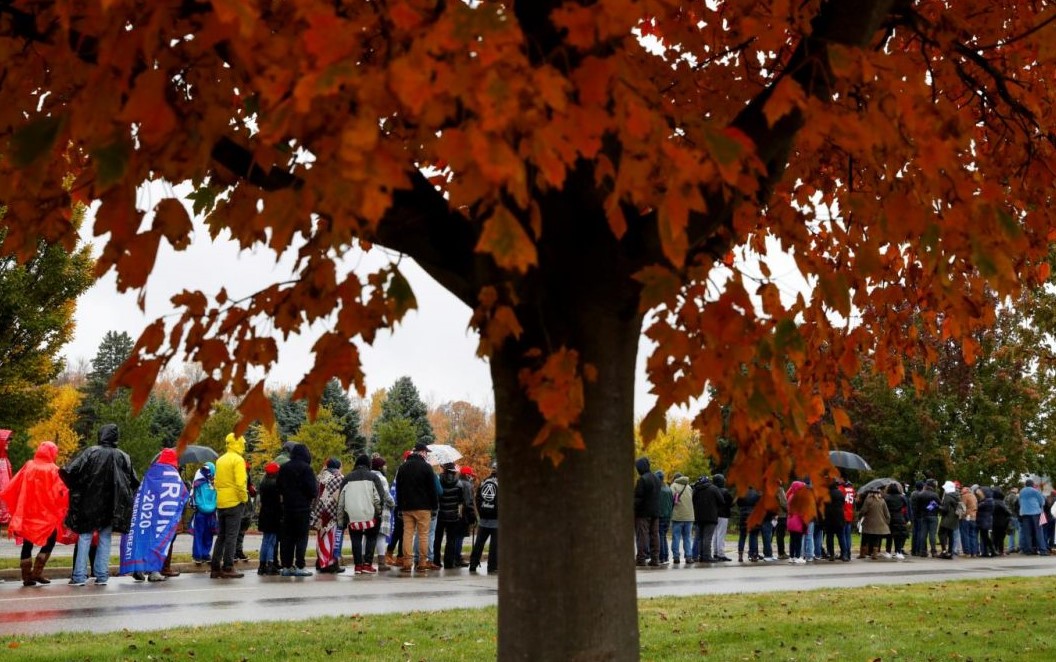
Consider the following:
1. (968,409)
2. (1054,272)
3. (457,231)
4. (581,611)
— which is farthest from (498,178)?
(968,409)

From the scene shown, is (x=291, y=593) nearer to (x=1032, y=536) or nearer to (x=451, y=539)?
(x=451, y=539)

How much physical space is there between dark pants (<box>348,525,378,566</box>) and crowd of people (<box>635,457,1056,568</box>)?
14.9ft

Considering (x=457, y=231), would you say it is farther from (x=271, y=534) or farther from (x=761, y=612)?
(x=271, y=534)

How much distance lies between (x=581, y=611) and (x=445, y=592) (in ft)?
30.5

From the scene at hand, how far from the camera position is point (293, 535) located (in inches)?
555

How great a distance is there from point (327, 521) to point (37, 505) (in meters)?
4.22

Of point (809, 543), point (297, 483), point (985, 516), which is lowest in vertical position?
point (809, 543)

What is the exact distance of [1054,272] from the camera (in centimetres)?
1527

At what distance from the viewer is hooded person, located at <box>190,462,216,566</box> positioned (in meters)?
14.0

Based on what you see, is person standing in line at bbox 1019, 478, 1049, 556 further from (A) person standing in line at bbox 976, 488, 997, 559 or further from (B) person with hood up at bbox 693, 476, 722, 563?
(B) person with hood up at bbox 693, 476, 722, 563

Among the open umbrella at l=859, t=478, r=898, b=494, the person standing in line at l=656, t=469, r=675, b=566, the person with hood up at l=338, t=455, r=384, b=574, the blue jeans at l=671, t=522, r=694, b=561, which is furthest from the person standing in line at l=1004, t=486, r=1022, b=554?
the person with hood up at l=338, t=455, r=384, b=574

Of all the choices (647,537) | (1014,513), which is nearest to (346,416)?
(1014,513)

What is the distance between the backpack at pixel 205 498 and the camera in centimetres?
1405

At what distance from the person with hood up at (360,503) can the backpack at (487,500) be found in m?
1.50
